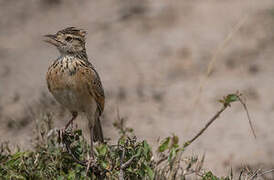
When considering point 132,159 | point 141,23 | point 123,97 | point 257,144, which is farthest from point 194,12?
point 132,159

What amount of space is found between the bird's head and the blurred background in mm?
1979

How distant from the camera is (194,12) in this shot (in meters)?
10.4

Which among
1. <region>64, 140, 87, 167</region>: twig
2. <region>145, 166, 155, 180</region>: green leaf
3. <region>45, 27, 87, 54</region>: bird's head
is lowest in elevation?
<region>145, 166, 155, 180</region>: green leaf

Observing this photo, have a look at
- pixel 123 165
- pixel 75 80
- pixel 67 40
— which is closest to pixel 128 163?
pixel 123 165

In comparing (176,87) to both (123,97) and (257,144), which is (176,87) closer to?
(123,97)

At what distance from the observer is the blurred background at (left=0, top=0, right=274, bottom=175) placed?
784cm

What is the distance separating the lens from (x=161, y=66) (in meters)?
9.43

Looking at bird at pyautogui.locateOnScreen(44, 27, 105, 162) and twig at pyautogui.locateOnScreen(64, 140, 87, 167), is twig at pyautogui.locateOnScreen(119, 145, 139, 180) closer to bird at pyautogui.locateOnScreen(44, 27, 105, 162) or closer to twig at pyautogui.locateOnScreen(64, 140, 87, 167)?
twig at pyautogui.locateOnScreen(64, 140, 87, 167)

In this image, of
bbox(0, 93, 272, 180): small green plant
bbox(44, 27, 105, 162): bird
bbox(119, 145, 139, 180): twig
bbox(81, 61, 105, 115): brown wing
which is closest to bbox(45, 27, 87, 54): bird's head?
bbox(44, 27, 105, 162): bird

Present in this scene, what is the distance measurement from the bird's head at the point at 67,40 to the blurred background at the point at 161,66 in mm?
1979

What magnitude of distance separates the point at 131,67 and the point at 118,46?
63cm

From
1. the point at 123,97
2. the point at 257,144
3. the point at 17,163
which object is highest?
the point at 123,97

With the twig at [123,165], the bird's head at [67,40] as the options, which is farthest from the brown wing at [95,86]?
the twig at [123,165]

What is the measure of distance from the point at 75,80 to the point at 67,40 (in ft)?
1.67
